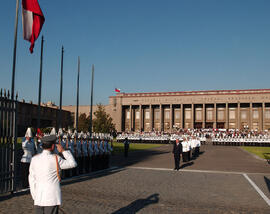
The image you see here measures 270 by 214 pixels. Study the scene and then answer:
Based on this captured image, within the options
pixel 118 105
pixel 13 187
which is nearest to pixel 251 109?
pixel 118 105

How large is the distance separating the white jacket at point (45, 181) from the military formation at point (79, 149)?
237 inches

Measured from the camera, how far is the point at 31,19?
38.3ft

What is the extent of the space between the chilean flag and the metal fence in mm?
3396

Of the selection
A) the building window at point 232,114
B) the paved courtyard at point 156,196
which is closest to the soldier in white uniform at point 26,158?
the paved courtyard at point 156,196

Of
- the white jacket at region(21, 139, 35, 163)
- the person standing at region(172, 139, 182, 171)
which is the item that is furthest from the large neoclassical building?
the white jacket at region(21, 139, 35, 163)

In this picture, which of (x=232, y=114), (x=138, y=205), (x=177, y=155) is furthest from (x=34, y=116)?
(x=138, y=205)

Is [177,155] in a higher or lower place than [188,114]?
lower

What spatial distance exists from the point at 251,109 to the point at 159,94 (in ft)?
87.0

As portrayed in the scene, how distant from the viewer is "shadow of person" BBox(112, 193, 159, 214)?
7.23 metres

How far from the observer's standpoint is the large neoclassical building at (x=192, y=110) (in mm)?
83625

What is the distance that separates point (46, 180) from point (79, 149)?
8833mm

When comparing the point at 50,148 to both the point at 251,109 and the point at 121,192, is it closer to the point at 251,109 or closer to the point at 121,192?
the point at 121,192

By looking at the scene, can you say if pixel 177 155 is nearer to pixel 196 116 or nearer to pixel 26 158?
pixel 26 158

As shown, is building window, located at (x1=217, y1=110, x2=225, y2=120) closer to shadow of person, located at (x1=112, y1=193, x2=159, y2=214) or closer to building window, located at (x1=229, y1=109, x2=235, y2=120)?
building window, located at (x1=229, y1=109, x2=235, y2=120)
